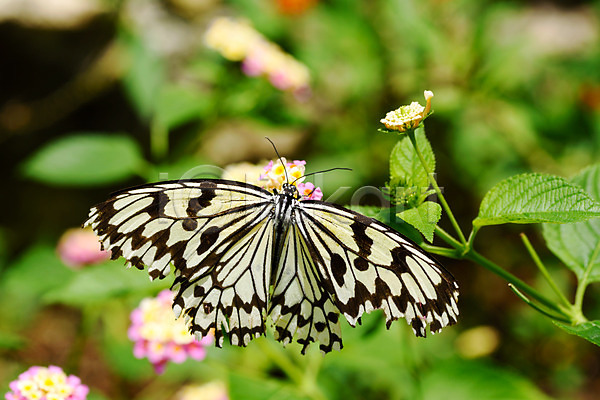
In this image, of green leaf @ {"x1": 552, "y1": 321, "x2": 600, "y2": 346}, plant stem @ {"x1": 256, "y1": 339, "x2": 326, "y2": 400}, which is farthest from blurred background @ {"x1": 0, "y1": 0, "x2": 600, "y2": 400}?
green leaf @ {"x1": 552, "y1": 321, "x2": 600, "y2": 346}

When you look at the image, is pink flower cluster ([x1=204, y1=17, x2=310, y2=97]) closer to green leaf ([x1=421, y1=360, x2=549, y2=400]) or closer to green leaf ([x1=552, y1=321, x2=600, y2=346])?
green leaf ([x1=421, y1=360, x2=549, y2=400])

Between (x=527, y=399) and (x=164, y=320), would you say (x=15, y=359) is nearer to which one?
(x=164, y=320)

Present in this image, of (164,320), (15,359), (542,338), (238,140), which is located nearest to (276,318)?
(164,320)

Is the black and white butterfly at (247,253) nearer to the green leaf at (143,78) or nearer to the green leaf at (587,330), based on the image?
the green leaf at (587,330)

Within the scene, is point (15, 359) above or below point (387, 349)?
above

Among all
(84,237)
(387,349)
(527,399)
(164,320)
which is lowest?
(527,399)
